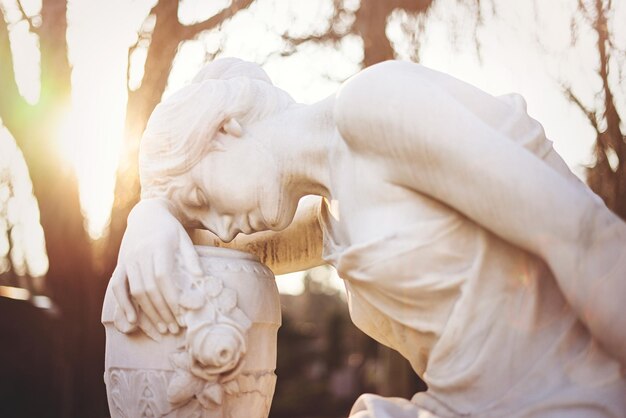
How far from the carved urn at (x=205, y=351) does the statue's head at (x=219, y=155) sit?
14cm

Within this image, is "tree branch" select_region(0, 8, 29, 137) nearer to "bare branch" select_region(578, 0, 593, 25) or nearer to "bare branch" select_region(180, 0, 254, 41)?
"bare branch" select_region(180, 0, 254, 41)

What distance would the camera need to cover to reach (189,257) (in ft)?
7.13

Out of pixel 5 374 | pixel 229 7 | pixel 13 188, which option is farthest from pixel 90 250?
pixel 229 7

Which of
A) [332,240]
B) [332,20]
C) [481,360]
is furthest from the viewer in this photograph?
[332,20]

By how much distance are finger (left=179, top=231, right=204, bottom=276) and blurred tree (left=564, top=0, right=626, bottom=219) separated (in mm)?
2888

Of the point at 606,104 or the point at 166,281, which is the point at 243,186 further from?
the point at 606,104

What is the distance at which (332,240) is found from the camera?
6.98ft

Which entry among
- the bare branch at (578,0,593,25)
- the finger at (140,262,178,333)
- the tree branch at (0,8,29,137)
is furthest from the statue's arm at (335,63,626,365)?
the tree branch at (0,8,29,137)

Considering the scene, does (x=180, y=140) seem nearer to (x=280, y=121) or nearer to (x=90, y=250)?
(x=280, y=121)

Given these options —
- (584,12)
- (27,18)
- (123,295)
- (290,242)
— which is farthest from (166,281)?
(27,18)

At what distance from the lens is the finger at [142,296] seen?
6.93ft

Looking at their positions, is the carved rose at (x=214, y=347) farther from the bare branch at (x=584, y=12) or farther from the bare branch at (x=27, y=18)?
the bare branch at (x=27, y=18)

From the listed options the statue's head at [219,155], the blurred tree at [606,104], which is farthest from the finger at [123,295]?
the blurred tree at [606,104]

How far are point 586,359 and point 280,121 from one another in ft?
3.27
